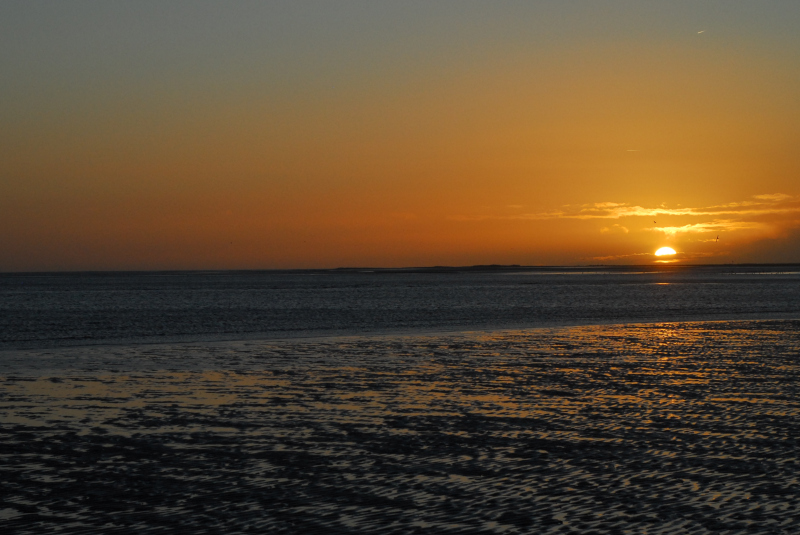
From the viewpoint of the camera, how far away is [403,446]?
43.8 feet

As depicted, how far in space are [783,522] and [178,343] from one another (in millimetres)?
27486

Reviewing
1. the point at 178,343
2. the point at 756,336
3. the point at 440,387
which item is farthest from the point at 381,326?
the point at 440,387

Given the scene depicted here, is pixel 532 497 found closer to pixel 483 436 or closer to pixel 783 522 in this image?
pixel 783 522

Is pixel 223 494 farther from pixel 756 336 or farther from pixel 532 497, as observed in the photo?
pixel 756 336

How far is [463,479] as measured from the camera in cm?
1121

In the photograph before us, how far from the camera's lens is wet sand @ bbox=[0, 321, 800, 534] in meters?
9.56

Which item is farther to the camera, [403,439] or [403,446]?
[403,439]

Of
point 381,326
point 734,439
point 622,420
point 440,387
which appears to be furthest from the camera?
point 381,326

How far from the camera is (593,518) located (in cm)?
941

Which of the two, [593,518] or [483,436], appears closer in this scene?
[593,518]

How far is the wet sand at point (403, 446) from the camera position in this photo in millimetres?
9562

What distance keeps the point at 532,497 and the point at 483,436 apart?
153 inches

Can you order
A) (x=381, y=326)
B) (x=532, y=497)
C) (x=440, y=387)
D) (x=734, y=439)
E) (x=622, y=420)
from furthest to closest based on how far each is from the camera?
1. (x=381, y=326)
2. (x=440, y=387)
3. (x=622, y=420)
4. (x=734, y=439)
5. (x=532, y=497)

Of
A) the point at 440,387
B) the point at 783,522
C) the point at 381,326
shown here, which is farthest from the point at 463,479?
the point at 381,326
